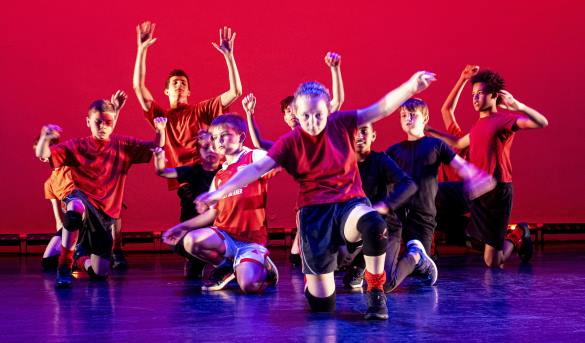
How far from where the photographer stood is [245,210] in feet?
14.8

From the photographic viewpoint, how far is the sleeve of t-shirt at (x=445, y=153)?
172 inches

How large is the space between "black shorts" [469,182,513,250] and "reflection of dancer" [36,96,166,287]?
7.90 ft

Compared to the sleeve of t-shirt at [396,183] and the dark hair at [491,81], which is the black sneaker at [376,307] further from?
the dark hair at [491,81]

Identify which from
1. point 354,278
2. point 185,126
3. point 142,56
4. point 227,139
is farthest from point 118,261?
point 354,278

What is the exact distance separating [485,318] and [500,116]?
2680 mm

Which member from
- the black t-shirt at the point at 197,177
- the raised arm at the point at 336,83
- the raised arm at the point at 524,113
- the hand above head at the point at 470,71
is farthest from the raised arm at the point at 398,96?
the hand above head at the point at 470,71

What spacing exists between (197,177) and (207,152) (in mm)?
191

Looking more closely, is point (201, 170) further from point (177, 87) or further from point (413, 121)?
point (413, 121)

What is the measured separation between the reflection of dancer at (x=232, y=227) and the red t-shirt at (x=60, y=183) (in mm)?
2368

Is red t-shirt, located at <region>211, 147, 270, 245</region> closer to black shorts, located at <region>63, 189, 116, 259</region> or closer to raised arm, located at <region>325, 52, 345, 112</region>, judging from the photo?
raised arm, located at <region>325, 52, 345, 112</region>

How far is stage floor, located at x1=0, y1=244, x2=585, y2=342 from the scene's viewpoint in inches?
114

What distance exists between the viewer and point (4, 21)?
24.9ft

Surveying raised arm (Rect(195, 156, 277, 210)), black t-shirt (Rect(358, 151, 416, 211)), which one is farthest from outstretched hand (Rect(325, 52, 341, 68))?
raised arm (Rect(195, 156, 277, 210))

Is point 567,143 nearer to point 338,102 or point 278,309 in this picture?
point 338,102
